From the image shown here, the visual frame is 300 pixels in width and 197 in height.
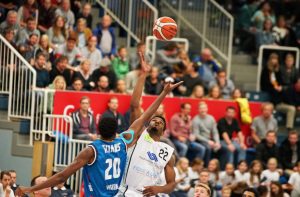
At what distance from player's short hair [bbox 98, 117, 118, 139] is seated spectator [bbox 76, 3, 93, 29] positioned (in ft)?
36.2

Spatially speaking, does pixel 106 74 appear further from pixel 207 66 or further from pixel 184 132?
pixel 207 66

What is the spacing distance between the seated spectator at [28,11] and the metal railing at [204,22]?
4.48 m

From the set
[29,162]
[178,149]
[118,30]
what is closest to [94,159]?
[29,162]

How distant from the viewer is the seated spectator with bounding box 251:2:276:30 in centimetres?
2745

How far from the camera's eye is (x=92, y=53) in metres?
23.2

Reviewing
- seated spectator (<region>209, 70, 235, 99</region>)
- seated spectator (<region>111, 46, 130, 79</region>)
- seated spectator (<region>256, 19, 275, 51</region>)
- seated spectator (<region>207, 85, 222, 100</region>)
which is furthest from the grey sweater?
seated spectator (<region>256, 19, 275, 51</region>)

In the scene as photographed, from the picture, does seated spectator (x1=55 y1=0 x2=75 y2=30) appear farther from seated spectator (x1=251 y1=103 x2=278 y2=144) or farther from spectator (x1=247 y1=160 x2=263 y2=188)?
spectator (x1=247 y1=160 x2=263 y2=188)

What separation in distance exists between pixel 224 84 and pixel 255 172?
297cm

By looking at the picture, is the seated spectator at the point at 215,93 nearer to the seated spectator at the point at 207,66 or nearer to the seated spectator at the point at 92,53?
the seated spectator at the point at 207,66

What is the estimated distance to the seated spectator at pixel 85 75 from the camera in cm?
2230

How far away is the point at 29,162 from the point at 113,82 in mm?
2922

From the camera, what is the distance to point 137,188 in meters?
15.0

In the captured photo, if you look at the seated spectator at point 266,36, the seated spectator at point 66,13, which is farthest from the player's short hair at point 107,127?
the seated spectator at point 266,36

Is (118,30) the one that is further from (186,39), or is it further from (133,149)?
(133,149)
